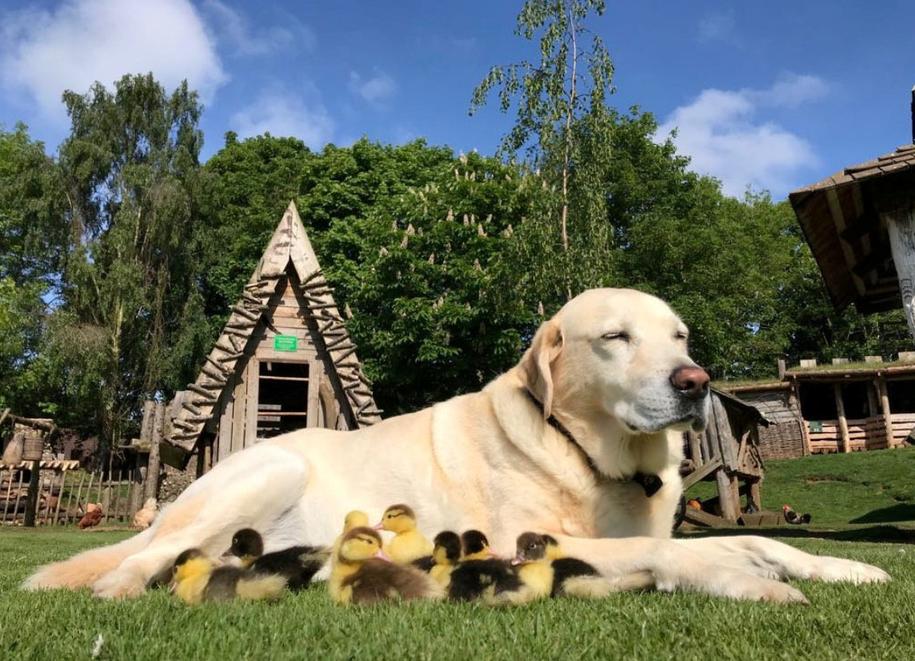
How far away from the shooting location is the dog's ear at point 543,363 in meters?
4.03

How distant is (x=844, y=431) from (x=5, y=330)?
1529 inches

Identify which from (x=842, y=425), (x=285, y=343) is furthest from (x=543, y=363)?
(x=842, y=425)

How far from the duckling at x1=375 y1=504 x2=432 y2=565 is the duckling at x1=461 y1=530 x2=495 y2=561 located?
307mm

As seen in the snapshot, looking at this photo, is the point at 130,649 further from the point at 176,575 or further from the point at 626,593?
the point at 626,593

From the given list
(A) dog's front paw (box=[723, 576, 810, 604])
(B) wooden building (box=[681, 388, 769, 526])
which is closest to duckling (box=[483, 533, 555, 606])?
(A) dog's front paw (box=[723, 576, 810, 604])

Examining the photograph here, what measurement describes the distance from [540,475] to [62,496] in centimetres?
2573

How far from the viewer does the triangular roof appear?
38.7ft

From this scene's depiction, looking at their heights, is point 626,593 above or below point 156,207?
below

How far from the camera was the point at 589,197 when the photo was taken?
14797mm

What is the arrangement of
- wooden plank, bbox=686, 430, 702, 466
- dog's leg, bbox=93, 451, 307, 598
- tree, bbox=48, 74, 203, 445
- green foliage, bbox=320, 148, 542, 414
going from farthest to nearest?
tree, bbox=48, 74, 203, 445 → green foliage, bbox=320, 148, 542, 414 → wooden plank, bbox=686, 430, 702, 466 → dog's leg, bbox=93, 451, 307, 598

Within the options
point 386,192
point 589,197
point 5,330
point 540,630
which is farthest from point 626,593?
point 5,330

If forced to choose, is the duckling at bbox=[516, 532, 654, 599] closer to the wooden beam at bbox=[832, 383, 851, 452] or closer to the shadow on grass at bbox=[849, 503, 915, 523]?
the shadow on grass at bbox=[849, 503, 915, 523]

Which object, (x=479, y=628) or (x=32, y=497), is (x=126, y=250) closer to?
(x=32, y=497)

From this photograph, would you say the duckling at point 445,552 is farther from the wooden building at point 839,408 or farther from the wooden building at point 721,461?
the wooden building at point 839,408
